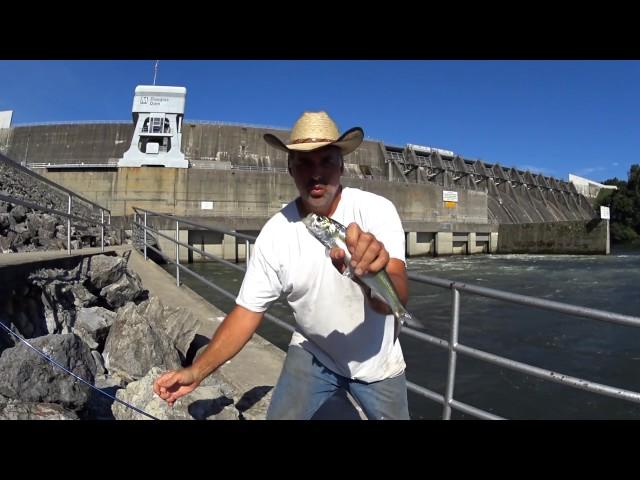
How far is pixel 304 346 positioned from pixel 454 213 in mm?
34611

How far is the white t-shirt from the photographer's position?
4.96 ft

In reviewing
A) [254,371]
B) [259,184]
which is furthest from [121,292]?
[259,184]

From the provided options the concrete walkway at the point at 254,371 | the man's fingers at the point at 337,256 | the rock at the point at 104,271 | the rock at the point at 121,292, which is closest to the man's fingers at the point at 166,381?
the concrete walkway at the point at 254,371

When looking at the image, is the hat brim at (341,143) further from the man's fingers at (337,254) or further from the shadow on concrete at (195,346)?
the shadow on concrete at (195,346)

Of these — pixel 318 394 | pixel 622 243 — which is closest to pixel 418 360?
pixel 318 394

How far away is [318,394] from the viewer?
1.65 meters

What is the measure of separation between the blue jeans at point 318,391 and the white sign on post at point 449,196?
3373 centimetres

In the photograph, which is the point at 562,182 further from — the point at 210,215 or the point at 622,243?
the point at 210,215

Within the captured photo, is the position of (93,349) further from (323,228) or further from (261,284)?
(323,228)

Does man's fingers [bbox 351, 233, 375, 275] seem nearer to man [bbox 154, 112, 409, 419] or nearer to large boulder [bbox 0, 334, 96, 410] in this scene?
man [bbox 154, 112, 409, 419]

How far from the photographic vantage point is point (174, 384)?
148cm

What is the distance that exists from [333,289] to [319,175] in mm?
407

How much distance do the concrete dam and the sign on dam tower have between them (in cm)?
44
